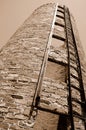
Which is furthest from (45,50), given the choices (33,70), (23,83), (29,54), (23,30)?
(23,30)

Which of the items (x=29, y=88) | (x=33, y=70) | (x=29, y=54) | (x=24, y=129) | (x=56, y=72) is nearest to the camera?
(x=24, y=129)

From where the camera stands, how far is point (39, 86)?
3.73m

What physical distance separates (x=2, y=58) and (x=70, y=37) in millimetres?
1857

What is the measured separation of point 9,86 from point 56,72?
7.05 feet

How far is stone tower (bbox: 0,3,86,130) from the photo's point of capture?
3531mm

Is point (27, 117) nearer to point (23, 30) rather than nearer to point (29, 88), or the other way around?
point (29, 88)

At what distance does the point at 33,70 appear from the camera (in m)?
4.46

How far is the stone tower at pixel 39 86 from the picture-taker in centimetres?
353

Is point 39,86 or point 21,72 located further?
point 21,72

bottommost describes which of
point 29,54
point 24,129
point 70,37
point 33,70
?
point 24,129

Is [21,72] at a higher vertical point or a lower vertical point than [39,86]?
higher

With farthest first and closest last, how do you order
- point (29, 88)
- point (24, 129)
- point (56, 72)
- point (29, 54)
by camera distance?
1. point (56, 72)
2. point (29, 54)
3. point (29, 88)
4. point (24, 129)

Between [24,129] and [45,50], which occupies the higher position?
[45,50]

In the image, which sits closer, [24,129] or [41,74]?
[24,129]
